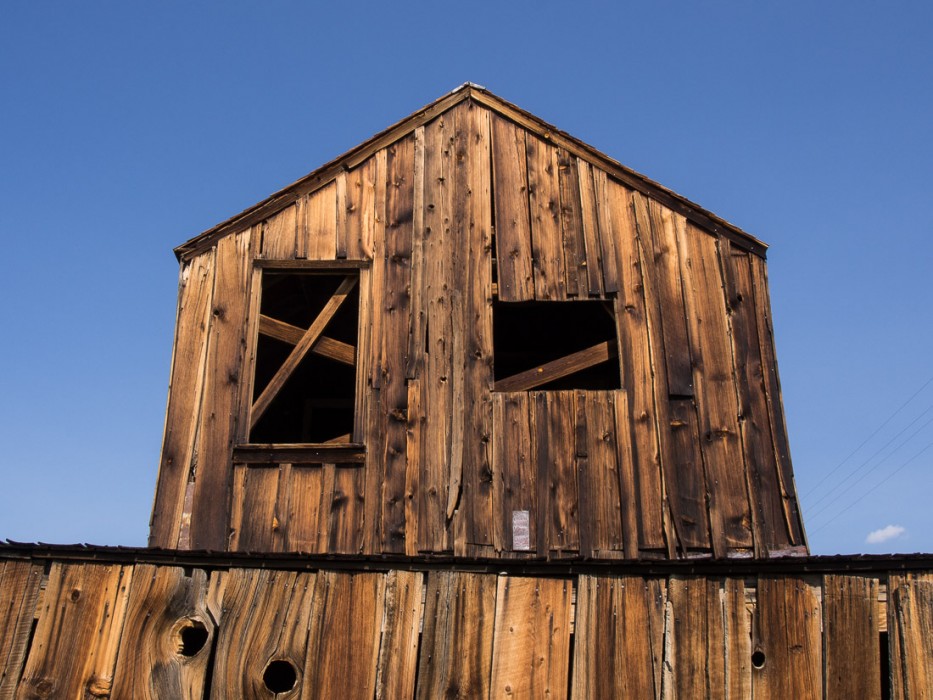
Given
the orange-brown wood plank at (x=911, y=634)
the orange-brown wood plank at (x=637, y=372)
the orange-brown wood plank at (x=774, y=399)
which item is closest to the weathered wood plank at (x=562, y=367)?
the orange-brown wood plank at (x=637, y=372)

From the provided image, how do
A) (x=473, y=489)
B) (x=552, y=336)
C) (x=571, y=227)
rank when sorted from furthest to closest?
(x=552, y=336)
(x=571, y=227)
(x=473, y=489)

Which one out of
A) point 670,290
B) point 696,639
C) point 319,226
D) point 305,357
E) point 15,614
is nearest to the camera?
point 696,639

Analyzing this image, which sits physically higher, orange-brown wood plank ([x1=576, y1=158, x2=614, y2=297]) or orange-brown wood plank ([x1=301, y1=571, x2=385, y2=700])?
orange-brown wood plank ([x1=576, y1=158, x2=614, y2=297])

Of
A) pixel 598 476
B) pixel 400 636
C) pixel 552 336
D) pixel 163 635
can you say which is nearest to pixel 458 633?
pixel 400 636

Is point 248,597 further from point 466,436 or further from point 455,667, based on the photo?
point 466,436

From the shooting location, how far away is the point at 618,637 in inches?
253

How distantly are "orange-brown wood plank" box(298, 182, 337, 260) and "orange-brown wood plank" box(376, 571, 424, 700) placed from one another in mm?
4874

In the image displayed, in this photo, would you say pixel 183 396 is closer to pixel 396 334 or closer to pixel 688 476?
pixel 396 334

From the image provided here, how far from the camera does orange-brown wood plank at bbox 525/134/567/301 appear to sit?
412 inches

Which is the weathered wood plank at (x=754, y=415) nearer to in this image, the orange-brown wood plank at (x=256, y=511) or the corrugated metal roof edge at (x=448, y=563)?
the corrugated metal roof edge at (x=448, y=563)

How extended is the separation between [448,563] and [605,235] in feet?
16.7

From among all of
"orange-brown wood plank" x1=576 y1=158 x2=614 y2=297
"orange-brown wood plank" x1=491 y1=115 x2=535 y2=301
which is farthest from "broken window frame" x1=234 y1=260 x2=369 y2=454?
"orange-brown wood plank" x1=576 y1=158 x2=614 y2=297

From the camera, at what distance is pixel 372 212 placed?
10.9 metres

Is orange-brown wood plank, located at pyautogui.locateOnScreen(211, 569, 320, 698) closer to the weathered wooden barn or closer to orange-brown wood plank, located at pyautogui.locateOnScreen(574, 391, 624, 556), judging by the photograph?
the weathered wooden barn
